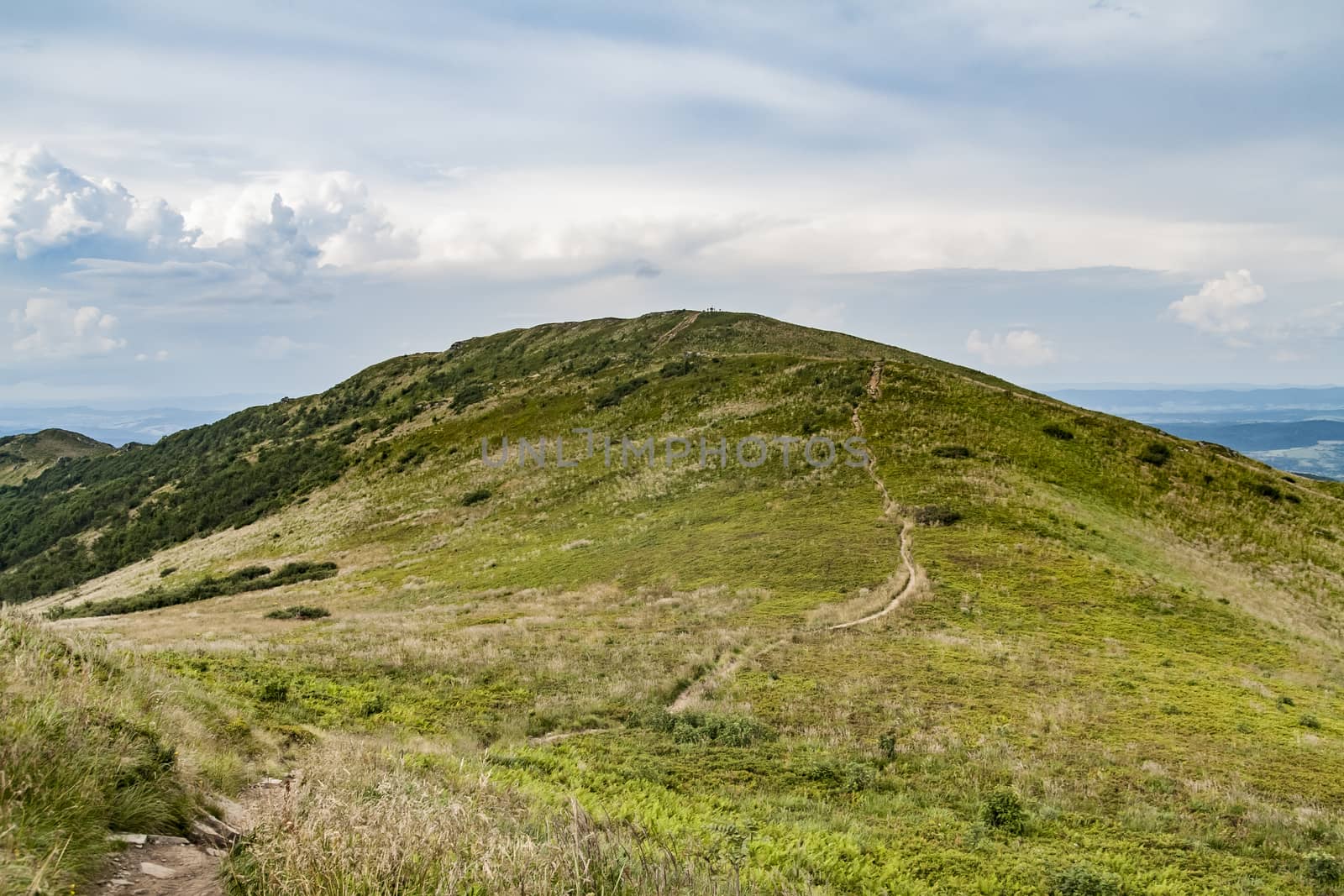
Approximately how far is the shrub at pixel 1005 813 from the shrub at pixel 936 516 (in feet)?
87.8

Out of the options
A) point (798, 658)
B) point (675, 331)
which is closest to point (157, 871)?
point (798, 658)

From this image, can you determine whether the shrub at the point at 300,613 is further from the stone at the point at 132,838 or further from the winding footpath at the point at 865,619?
the stone at the point at 132,838

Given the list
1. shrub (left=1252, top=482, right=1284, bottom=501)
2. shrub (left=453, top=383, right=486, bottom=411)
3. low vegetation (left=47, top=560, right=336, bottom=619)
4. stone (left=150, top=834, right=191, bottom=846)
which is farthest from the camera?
shrub (left=453, top=383, right=486, bottom=411)

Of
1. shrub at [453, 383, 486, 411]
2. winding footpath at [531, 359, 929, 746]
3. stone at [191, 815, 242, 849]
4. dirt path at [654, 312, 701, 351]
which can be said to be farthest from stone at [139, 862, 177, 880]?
dirt path at [654, 312, 701, 351]

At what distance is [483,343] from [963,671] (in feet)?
476

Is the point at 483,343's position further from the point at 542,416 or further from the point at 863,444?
the point at 863,444

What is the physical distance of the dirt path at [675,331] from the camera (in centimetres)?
11306

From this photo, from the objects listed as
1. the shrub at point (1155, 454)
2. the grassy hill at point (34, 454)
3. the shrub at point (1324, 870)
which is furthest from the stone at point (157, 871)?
the grassy hill at point (34, 454)

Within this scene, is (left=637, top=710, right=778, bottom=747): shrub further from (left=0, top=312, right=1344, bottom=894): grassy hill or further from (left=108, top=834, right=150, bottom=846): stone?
(left=108, top=834, right=150, bottom=846): stone

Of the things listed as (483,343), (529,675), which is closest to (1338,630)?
(529,675)

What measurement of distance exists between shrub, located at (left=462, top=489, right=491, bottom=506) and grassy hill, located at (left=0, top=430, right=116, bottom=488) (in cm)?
17602

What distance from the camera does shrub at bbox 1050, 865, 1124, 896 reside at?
870 cm

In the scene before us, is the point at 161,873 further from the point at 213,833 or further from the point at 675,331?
the point at 675,331

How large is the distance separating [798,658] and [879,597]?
8.19 m
